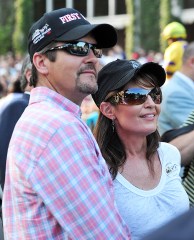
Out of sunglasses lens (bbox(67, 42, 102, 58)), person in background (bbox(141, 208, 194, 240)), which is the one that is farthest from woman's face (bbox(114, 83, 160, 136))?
person in background (bbox(141, 208, 194, 240))

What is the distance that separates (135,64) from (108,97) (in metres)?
0.19

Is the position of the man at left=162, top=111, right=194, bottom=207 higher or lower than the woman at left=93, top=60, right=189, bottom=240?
lower

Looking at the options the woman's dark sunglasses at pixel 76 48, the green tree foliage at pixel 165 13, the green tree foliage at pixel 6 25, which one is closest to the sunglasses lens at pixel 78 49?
the woman's dark sunglasses at pixel 76 48

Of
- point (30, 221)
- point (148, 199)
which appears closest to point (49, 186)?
point (30, 221)

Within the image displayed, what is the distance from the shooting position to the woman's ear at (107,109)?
2494mm

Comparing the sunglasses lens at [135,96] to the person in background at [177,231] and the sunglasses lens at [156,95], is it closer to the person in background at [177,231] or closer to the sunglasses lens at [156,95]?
the sunglasses lens at [156,95]

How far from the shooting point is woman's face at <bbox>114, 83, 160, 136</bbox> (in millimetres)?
2457

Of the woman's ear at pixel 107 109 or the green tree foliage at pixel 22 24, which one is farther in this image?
the green tree foliage at pixel 22 24

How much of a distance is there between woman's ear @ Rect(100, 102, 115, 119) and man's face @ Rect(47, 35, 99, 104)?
0.41m

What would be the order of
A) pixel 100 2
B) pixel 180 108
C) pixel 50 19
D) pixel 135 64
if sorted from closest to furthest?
pixel 50 19, pixel 135 64, pixel 180 108, pixel 100 2

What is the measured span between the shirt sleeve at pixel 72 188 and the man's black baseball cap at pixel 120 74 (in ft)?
2.12

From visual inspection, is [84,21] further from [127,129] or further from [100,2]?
[100,2]

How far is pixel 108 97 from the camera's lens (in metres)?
2.48

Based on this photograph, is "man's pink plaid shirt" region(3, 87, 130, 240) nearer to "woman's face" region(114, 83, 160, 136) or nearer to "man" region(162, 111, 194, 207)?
"woman's face" region(114, 83, 160, 136)
